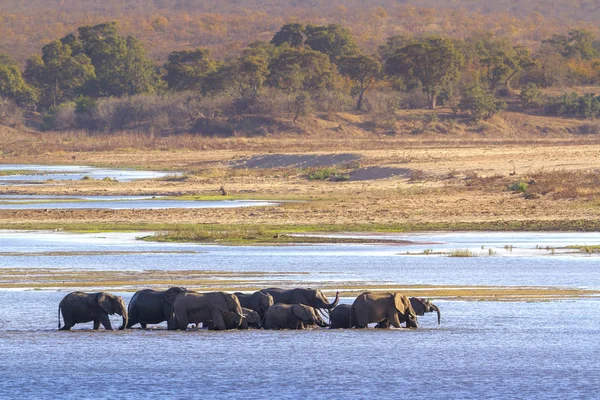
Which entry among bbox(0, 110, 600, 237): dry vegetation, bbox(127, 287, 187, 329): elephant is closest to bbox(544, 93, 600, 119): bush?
bbox(0, 110, 600, 237): dry vegetation

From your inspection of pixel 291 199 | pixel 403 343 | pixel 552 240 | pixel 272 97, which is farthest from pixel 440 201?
pixel 272 97

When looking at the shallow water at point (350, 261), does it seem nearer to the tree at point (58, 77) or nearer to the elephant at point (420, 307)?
the elephant at point (420, 307)

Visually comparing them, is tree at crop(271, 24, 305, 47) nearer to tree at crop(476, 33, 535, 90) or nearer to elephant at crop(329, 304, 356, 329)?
tree at crop(476, 33, 535, 90)

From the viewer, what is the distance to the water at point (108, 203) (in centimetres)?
4394

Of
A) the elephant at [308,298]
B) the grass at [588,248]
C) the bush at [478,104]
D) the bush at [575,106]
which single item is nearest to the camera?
the elephant at [308,298]

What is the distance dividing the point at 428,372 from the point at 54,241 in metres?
20.1

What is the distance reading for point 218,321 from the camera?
710 inches

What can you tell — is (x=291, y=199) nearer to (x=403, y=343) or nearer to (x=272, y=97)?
(x=403, y=343)

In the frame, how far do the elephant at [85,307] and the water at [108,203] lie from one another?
2489 centimetres

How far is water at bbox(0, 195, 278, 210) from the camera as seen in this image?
4394 cm

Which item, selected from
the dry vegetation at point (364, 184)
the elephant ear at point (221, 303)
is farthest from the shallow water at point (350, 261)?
the elephant ear at point (221, 303)

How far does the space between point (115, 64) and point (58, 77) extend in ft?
20.4

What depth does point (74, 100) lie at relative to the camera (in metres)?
117

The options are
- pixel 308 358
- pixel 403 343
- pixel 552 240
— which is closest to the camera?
pixel 308 358
